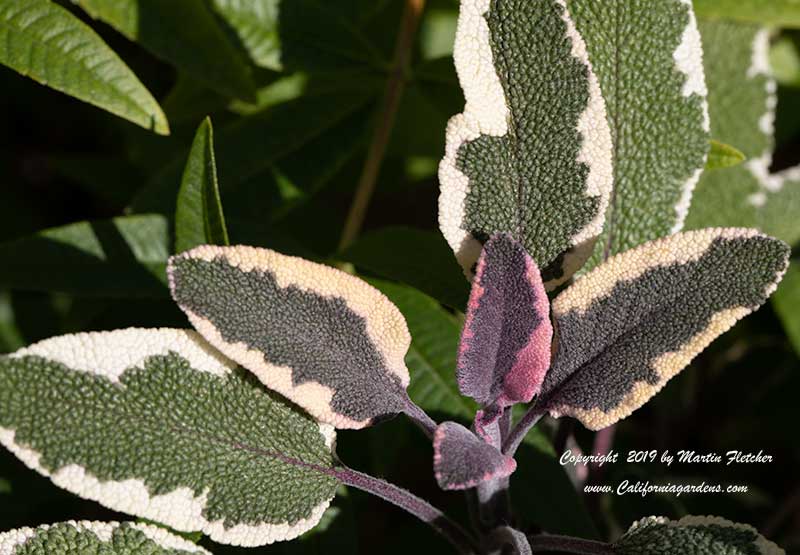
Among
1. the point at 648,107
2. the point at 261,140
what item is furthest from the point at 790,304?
the point at 261,140

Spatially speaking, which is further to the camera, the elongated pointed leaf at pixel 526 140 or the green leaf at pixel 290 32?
the green leaf at pixel 290 32

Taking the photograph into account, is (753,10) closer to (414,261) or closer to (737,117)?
(737,117)

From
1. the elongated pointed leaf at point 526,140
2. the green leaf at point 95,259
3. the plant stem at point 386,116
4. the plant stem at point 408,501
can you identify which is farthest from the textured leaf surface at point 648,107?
the green leaf at point 95,259

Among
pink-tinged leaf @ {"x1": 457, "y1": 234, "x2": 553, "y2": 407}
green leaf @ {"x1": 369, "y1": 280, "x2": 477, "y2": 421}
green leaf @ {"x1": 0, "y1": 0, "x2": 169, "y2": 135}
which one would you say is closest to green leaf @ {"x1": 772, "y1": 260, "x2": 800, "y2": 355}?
green leaf @ {"x1": 369, "y1": 280, "x2": 477, "y2": 421}

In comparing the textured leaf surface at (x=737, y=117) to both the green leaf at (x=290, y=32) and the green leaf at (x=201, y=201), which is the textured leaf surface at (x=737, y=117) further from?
the green leaf at (x=201, y=201)

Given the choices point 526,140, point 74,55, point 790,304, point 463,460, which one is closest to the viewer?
point 463,460

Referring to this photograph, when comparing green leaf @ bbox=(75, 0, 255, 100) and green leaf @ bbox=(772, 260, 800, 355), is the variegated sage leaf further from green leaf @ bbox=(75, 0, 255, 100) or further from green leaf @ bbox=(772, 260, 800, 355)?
green leaf @ bbox=(772, 260, 800, 355)

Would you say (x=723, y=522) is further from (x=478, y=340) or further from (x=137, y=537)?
(x=137, y=537)
